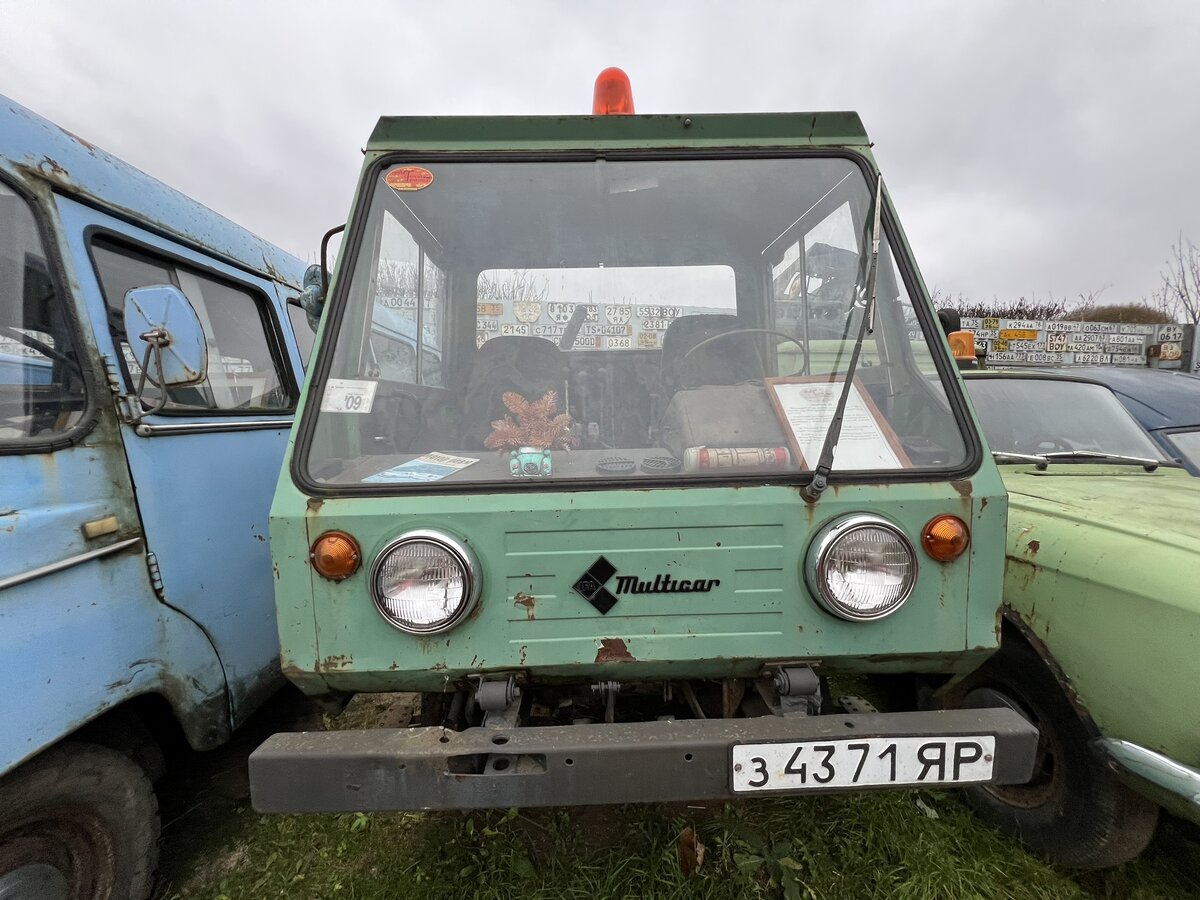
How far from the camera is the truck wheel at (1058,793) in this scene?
1931 millimetres

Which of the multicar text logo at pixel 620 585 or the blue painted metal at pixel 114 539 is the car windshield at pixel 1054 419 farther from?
the blue painted metal at pixel 114 539

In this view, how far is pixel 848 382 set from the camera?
1755 millimetres

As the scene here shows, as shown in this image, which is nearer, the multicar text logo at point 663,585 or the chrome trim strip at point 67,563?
the chrome trim strip at point 67,563

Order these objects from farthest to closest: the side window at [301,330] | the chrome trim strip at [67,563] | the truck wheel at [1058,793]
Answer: the side window at [301,330], the truck wheel at [1058,793], the chrome trim strip at [67,563]

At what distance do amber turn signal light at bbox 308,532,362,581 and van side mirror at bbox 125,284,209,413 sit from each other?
732mm

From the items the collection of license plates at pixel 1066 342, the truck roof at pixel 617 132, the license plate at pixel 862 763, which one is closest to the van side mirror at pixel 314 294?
the truck roof at pixel 617 132

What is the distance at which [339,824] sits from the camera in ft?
7.75

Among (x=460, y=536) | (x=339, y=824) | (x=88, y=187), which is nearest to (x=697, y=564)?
(x=460, y=536)

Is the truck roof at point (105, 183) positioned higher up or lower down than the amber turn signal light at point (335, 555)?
higher up

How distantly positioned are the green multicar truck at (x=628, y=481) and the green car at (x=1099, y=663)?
479 mm

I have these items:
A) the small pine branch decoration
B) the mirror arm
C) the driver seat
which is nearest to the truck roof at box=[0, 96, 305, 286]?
the mirror arm

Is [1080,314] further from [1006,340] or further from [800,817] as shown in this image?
[800,817]

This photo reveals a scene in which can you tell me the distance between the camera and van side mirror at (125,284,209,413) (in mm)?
1706

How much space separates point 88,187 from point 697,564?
7.54 feet
